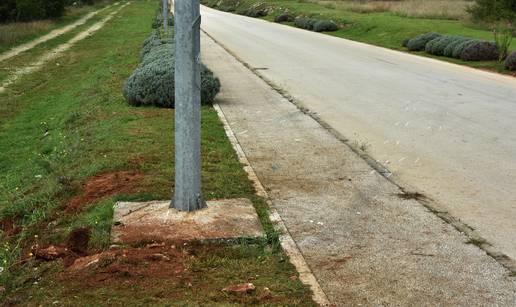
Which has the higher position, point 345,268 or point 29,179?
point 345,268

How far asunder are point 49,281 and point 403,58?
19398 millimetres

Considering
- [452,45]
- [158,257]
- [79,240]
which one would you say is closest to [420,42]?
[452,45]

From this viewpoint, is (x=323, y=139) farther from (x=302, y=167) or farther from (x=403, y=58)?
(x=403, y=58)

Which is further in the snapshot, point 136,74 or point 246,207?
point 136,74

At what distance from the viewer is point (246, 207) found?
6207 mm

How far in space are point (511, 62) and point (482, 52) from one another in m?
2.38

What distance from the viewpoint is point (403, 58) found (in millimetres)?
22469

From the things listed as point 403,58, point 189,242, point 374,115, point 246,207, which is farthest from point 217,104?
point 403,58

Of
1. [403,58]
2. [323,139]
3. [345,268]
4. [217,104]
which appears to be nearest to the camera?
[345,268]

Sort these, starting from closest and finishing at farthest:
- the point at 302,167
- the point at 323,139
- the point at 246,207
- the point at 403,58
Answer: the point at 246,207 < the point at 302,167 < the point at 323,139 < the point at 403,58

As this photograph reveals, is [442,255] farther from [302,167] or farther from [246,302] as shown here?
[302,167]

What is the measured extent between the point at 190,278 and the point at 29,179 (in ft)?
16.5

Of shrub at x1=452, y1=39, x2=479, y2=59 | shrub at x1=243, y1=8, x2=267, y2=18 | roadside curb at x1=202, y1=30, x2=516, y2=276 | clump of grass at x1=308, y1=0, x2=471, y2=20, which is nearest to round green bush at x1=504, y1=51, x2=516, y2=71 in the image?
shrub at x1=452, y1=39, x2=479, y2=59

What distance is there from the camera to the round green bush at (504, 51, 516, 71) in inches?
752
